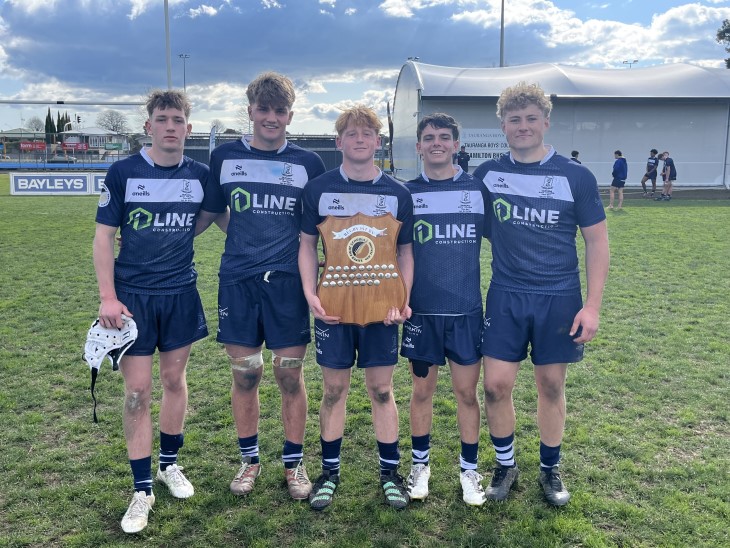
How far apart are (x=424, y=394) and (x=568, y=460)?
115cm

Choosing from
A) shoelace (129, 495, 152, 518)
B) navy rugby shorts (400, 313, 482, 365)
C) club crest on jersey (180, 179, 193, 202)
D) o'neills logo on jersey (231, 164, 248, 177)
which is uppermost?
o'neills logo on jersey (231, 164, 248, 177)

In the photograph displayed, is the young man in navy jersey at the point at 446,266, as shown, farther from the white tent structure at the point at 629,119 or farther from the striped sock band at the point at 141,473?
the white tent structure at the point at 629,119

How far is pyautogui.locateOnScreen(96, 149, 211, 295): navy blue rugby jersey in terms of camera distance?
3094mm

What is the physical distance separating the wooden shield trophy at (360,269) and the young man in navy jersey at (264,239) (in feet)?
1.07

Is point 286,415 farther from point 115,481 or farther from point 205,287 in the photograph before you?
point 205,287

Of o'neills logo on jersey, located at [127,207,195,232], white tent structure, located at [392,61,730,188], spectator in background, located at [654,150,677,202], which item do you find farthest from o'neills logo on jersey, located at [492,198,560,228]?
white tent structure, located at [392,61,730,188]

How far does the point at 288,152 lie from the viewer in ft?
10.9

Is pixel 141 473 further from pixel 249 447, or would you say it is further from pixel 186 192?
pixel 186 192

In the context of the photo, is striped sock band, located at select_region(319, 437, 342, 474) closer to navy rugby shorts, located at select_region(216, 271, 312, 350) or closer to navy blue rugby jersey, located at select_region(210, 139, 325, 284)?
navy rugby shorts, located at select_region(216, 271, 312, 350)

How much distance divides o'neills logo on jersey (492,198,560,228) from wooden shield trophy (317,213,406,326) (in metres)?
0.60

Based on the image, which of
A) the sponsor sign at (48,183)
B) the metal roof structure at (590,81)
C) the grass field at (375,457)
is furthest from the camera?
the metal roof structure at (590,81)

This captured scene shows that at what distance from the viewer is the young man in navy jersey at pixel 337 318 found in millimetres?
3117

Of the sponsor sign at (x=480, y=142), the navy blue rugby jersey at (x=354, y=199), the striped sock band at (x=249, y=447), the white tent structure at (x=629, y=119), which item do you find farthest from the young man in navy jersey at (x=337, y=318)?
the white tent structure at (x=629, y=119)

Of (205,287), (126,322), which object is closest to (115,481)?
(126,322)
